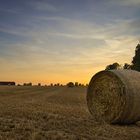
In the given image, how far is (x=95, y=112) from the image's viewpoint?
13992mm

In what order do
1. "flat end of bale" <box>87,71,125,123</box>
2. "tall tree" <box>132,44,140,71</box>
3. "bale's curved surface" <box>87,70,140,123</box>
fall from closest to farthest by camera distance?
"bale's curved surface" <box>87,70,140,123</box> → "flat end of bale" <box>87,71,125,123</box> → "tall tree" <box>132,44,140,71</box>

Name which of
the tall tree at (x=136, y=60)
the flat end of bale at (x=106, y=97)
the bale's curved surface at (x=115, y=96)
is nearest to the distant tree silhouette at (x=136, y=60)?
the tall tree at (x=136, y=60)

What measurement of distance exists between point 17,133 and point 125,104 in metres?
4.37

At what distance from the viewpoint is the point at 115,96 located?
1312 centimetres

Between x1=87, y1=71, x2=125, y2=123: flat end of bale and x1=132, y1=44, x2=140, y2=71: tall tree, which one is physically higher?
x1=132, y1=44, x2=140, y2=71: tall tree

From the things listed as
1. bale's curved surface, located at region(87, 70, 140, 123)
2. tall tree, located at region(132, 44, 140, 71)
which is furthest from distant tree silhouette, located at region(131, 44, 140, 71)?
bale's curved surface, located at region(87, 70, 140, 123)

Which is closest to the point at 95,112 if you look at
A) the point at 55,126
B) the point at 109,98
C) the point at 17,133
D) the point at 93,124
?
the point at 109,98

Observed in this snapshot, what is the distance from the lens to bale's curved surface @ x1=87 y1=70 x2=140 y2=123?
12.5 meters

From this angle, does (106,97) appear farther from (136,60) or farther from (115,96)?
(136,60)

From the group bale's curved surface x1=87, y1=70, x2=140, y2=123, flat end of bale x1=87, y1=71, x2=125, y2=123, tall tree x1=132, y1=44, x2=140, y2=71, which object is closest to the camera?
bale's curved surface x1=87, y1=70, x2=140, y2=123

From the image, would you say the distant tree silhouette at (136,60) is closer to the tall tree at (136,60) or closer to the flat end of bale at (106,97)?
the tall tree at (136,60)

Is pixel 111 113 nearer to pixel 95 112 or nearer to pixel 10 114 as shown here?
pixel 95 112

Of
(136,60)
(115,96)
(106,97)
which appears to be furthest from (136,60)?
Result: (115,96)

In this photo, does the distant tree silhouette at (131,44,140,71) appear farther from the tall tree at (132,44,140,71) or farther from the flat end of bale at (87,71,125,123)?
the flat end of bale at (87,71,125,123)
